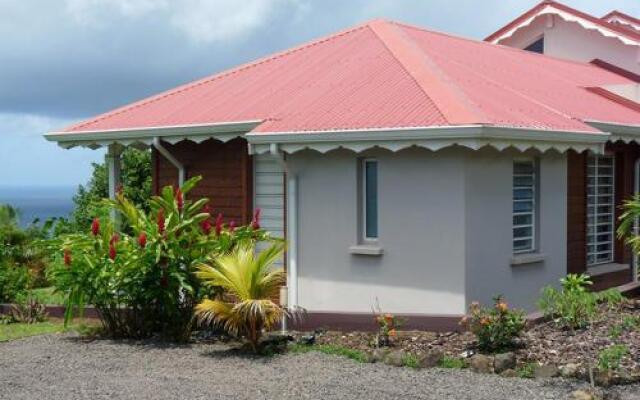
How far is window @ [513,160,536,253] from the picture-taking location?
13.5 metres

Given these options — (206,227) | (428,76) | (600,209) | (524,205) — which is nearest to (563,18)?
(600,209)

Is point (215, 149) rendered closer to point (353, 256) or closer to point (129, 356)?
point (353, 256)

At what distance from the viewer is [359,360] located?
34.6 ft

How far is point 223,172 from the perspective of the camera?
569 inches

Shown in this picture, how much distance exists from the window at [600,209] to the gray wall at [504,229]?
220 cm

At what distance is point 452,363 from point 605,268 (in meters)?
7.30

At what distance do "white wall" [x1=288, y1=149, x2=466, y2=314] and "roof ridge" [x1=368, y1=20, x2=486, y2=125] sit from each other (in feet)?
2.01

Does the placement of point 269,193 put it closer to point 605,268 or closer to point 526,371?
point 526,371

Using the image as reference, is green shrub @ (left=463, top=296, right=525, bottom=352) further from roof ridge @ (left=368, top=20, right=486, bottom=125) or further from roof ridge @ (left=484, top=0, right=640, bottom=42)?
roof ridge @ (left=484, top=0, right=640, bottom=42)

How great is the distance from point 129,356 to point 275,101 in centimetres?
503

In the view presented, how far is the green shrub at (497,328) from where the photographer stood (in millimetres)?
10344

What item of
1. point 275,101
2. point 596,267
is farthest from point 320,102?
point 596,267

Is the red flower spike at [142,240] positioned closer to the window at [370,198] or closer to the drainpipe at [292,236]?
the drainpipe at [292,236]

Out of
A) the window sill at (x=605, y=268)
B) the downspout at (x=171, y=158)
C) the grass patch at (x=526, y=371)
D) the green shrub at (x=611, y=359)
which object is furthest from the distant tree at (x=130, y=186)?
the green shrub at (x=611, y=359)
